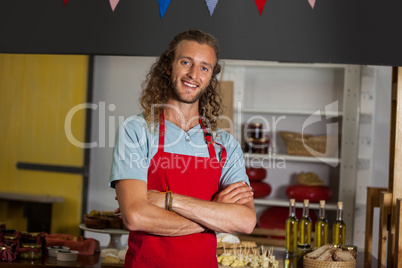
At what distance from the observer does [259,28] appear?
231 centimetres

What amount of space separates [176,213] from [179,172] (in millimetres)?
150

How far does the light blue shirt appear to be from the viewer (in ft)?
6.00

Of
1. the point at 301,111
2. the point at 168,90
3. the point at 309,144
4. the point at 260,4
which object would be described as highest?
the point at 260,4

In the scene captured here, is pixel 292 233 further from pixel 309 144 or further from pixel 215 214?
pixel 309 144

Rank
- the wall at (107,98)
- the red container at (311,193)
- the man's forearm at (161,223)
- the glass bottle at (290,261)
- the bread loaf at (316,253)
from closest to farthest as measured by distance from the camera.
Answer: the man's forearm at (161,223) < the bread loaf at (316,253) < the glass bottle at (290,261) < the red container at (311,193) < the wall at (107,98)

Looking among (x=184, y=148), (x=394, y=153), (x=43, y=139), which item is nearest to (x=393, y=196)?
(x=394, y=153)

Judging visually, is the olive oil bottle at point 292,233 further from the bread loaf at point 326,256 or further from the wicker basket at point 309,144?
the wicker basket at point 309,144

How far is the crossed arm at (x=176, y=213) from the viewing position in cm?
177

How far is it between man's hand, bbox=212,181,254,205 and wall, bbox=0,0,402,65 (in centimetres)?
62

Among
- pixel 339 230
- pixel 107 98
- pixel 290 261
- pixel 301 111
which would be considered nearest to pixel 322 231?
pixel 339 230

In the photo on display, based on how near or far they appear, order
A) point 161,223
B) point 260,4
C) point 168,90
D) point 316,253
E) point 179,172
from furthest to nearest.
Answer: point 316,253 < point 260,4 < point 168,90 < point 179,172 < point 161,223

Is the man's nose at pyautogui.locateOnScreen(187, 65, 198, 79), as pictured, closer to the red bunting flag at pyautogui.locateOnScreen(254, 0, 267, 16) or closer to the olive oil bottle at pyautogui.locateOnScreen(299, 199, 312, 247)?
the red bunting flag at pyautogui.locateOnScreen(254, 0, 267, 16)

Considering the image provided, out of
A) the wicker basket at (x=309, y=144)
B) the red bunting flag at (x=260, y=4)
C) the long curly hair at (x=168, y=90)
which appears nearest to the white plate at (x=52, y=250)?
the long curly hair at (x=168, y=90)

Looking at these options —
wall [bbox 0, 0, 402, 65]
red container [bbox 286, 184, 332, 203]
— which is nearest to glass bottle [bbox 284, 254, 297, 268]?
wall [bbox 0, 0, 402, 65]
